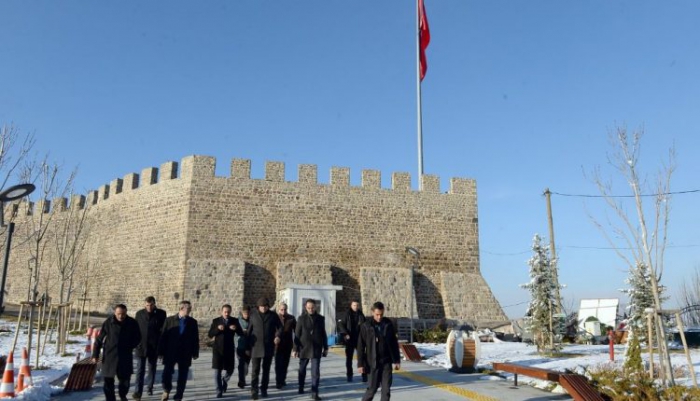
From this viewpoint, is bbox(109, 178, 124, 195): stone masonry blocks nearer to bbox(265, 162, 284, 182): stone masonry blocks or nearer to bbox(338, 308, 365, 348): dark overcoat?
bbox(265, 162, 284, 182): stone masonry blocks

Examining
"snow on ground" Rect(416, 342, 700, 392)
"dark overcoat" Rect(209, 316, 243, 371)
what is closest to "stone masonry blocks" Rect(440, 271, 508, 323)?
"snow on ground" Rect(416, 342, 700, 392)

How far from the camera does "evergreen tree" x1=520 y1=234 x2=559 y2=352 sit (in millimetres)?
13953

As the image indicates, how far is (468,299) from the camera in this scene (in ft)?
69.4

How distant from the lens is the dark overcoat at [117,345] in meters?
6.71

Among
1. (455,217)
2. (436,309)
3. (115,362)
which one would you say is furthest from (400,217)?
(115,362)

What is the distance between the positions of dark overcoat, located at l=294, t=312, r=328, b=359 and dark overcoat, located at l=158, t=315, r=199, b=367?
146 cm

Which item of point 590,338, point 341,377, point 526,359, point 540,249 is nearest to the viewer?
point 341,377

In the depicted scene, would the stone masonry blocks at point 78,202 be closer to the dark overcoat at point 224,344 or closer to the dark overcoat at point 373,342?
the dark overcoat at point 224,344

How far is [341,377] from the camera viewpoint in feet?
30.6

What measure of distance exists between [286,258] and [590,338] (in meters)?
10.5

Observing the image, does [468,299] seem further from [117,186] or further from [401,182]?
[117,186]

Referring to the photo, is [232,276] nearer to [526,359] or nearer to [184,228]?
[184,228]

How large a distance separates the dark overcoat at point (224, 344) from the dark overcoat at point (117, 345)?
1.05 metres

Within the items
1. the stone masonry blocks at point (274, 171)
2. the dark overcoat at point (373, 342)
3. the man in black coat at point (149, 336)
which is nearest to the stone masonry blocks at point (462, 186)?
the stone masonry blocks at point (274, 171)
